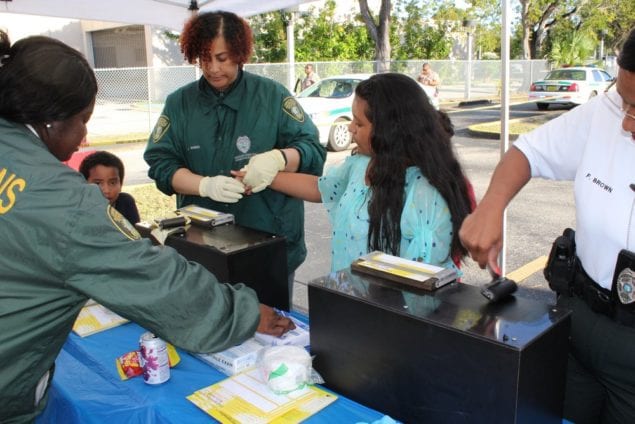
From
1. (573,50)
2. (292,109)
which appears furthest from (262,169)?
(573,50)

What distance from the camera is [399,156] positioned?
180 cm

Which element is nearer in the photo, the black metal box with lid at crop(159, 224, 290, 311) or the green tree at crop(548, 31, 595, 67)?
the black metal box with lid at crop(159, 224, 290, 311)

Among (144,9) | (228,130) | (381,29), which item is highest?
(381,29)

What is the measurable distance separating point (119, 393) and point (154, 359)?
13cm

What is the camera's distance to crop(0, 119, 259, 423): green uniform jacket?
1020 millimetres

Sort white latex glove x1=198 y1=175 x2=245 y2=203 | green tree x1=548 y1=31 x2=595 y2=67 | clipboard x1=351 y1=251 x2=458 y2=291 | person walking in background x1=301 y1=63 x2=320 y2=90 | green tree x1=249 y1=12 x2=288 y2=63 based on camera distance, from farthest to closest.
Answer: green tree x1=548 y1=31 x2=595 y2=67 → green tree x1=249 y1=12 x2=288 y2=63 → person walking in background x1=301 y1=63 x2=320 y2=90 → white latex glove x1=198 y1=175 x2=245 y2=203 → clipboard x1=351 y1=251 x2=458 y2=291

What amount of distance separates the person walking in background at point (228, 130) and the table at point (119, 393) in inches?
30.3

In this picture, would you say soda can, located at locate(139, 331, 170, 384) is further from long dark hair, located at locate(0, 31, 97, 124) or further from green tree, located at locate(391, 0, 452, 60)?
green tree, located at locate(391, 0, 452, 60)

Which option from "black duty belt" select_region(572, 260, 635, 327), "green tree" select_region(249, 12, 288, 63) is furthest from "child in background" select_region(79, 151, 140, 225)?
"green tree" select_region(249, 12, 288, 63)

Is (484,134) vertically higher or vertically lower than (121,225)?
lower

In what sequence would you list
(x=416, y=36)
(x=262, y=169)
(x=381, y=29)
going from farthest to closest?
(x=416, y=36), (x=381, y=29), (x=262, y=169)

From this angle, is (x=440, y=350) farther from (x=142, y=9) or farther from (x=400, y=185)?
(x=142, y=9)

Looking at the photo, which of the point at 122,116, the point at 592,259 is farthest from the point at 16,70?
the point at 122,116

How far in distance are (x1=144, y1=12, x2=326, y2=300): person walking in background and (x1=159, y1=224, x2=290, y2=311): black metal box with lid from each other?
14.6 inches
